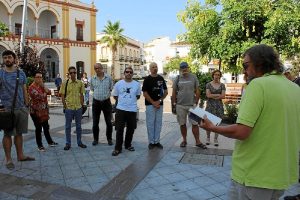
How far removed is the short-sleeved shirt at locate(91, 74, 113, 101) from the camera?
7.72 metres

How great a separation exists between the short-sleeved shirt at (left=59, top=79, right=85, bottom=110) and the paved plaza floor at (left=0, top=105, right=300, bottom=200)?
92 cm

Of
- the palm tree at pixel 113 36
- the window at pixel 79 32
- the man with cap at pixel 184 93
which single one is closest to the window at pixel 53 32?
the window at pixel 79 32

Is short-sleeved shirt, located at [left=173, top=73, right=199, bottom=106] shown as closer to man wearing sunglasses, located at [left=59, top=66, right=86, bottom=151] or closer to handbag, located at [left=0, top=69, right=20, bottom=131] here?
man wearing sunglasses, located at [left=59, top=66, right=86, bottom=151]

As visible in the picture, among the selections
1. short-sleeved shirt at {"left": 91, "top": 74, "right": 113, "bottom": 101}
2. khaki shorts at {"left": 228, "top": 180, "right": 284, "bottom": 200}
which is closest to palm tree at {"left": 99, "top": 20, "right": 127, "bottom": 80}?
short-sleeved shirt at {"left": 91, "top": 74, "right": 113, "bottom": 101}

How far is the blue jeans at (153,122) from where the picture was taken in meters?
7.29

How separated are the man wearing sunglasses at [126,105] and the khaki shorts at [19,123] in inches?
70.7

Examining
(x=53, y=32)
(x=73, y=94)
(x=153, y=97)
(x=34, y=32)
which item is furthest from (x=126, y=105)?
(x=53, y=32)

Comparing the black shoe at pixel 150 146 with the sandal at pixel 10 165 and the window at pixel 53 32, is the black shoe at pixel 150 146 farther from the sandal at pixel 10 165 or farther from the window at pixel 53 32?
the window at pixel 53 32

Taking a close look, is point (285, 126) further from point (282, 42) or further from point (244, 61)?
point (282, 42)

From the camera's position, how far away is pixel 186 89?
23.8ft

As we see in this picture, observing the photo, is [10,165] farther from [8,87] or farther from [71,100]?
[71,100]

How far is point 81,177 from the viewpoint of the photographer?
5.46 m

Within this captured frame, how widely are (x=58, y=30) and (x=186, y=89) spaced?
3233cm

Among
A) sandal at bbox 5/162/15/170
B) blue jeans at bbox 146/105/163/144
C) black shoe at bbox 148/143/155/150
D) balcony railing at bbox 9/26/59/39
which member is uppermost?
balcony railing at bbox 9/26/59/39
